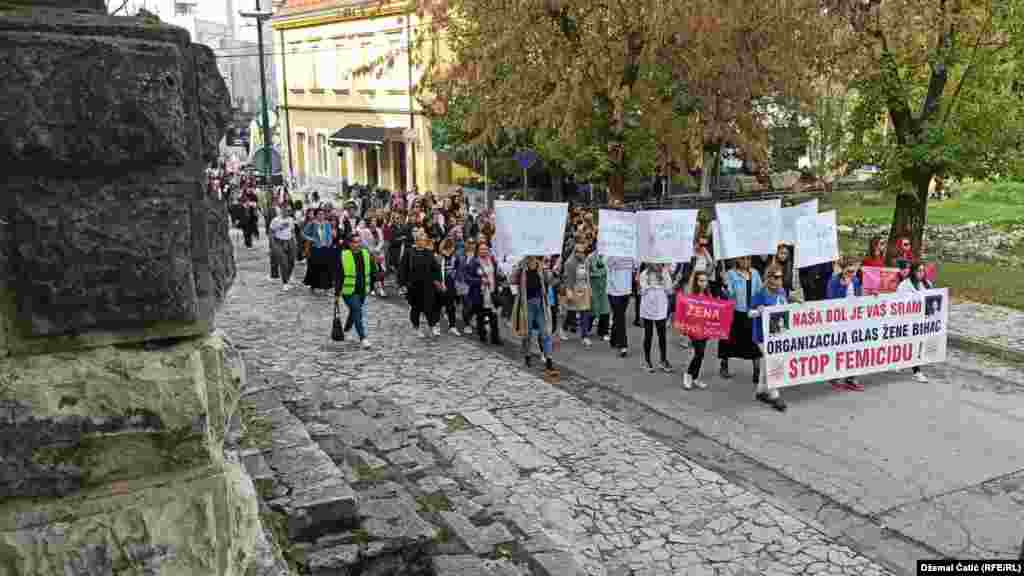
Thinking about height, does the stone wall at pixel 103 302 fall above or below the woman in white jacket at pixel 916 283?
above

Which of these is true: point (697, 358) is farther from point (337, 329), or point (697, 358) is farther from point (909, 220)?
point (909, 220)

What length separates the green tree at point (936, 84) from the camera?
Answer: 1442 cm

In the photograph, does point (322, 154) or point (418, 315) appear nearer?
point (418, 315)

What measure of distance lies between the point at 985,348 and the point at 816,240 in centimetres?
278

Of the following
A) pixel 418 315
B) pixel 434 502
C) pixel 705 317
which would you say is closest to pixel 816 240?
pixel 705 317

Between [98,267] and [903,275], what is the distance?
1118cm

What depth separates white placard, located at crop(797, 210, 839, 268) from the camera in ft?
39.2

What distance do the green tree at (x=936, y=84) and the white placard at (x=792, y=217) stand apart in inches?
154

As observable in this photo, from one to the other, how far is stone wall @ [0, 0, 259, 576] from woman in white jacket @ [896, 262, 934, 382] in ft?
34.4

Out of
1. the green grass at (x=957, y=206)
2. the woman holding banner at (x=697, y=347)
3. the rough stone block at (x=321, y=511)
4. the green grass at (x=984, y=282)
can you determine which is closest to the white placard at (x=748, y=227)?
the woman holding banner at (x=697, y=347)

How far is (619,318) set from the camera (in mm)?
11961

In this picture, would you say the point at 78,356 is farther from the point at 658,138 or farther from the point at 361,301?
the point at 658,138

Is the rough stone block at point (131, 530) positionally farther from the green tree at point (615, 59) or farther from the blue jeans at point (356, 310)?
the green tree at point (615, 59)

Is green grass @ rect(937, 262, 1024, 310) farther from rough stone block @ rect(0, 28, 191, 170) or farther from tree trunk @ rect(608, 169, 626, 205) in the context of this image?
rough stone block @ rect(0, 28, 191, 170)
